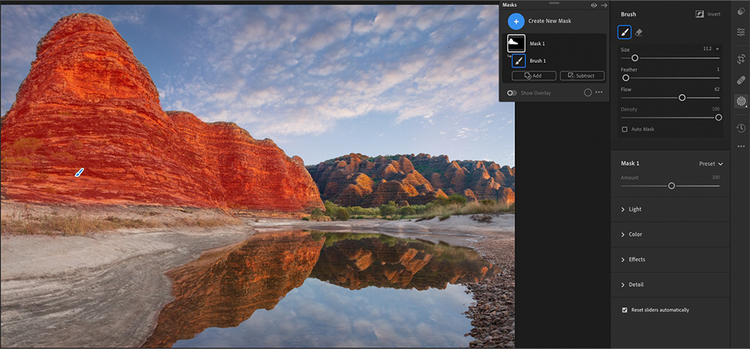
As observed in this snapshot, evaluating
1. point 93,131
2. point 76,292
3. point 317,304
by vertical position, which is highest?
point 93,131

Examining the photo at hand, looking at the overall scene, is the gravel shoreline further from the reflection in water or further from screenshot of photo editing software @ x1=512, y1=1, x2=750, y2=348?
screenshot of photo editing software @ x1=512, y1=1, x2=750, y2=348

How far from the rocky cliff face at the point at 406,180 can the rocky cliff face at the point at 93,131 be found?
69.9 metres

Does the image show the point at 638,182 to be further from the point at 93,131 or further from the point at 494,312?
the point at 93,131

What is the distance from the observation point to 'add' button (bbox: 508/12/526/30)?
3.11m

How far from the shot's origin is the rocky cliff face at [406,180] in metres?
105

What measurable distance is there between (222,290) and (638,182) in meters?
9.42

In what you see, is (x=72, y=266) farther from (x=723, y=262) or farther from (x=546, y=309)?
(x=723, y=262)

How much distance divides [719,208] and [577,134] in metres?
1.64

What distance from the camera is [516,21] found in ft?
10.2

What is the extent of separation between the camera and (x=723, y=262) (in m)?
2.81

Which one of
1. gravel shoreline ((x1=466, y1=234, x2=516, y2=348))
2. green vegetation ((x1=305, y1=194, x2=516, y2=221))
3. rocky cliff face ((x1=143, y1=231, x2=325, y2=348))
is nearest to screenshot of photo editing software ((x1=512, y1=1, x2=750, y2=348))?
gravel shoreline ((x1=466, y1=234, x2=516, y2=348))

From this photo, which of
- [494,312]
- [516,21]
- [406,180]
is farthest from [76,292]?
[406,180]

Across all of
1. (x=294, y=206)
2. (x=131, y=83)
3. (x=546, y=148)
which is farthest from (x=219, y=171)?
(x=546, y=148)

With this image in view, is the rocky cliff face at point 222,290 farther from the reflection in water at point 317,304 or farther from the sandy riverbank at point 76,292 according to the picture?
the sandy riverbank at point 76,292
